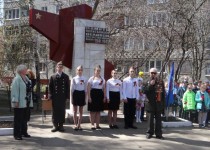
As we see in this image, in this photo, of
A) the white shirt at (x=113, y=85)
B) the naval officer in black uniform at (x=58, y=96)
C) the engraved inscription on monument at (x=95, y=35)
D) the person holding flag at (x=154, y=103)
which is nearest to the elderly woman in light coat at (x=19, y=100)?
the naval officer in black uniform at (x=58, y=96)

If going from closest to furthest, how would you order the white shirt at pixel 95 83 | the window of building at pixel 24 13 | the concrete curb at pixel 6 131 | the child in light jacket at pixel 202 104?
the concrete curb at pixel 6 131 → the white shirt at pixel 95 83 → the child in light jacket at pixel 202 104 → the window of building at pixel 24 13

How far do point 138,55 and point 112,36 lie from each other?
2474 mm

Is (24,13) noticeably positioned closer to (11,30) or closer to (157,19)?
(11,30)

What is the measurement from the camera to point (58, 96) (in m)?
10.1

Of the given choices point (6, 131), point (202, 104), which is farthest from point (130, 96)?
point (6, 131)

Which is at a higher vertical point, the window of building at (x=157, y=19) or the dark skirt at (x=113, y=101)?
the window of building at (x=157, y=19)

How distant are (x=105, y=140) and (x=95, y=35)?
175 inches

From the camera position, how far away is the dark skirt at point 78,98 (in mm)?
10414

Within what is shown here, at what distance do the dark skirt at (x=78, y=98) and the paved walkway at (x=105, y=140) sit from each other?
0.81 m

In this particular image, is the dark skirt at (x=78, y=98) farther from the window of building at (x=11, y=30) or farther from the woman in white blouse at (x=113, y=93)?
the window of building at (x=11, y=30)

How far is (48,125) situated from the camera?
11.5 m

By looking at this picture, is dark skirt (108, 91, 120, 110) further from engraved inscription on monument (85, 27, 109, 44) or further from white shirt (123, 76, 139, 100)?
engraved inscription on monument (85, 27, 109, 44)

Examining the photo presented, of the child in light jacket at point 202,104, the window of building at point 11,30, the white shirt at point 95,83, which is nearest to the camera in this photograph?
the white shirt at point 95,83

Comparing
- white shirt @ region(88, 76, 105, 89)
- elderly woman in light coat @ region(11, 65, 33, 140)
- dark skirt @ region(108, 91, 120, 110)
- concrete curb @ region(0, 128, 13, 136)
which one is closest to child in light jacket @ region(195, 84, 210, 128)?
dark skirt @ region(108, 91, 120, 110)
